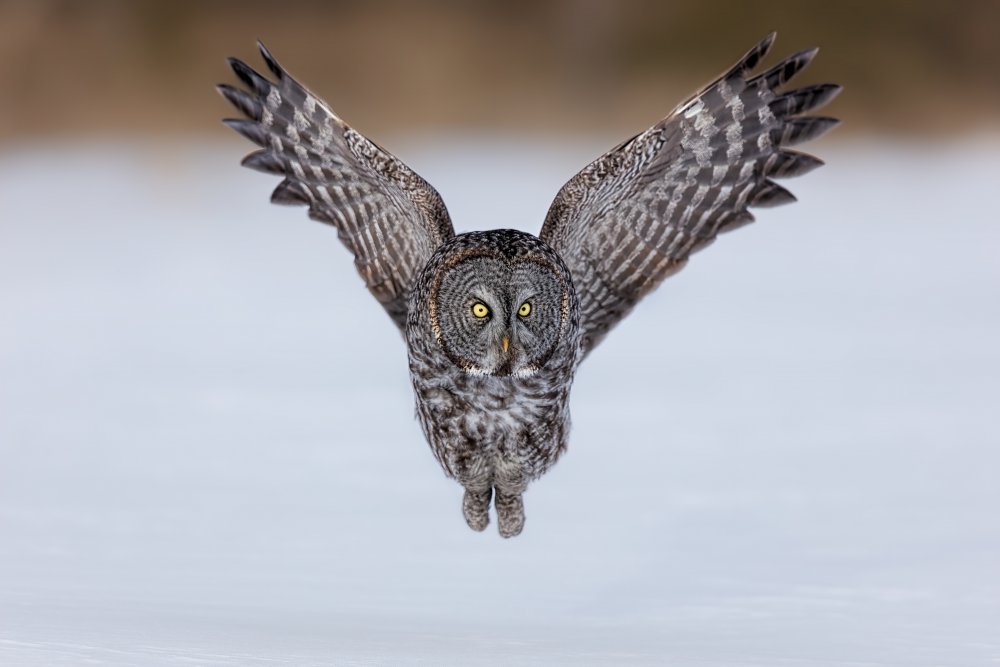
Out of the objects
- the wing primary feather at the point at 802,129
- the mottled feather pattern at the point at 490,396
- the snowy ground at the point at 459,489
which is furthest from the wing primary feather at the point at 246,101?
the wing primary feather at the point at 802,129

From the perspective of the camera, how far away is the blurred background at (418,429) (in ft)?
13.5

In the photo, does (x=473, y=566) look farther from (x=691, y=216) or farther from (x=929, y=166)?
(x=929, y=166)

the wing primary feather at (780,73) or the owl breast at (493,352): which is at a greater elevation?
the wing primary feather at (780,73)

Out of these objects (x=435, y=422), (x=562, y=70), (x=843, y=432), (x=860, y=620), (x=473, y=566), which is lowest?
(x=860, y=620)

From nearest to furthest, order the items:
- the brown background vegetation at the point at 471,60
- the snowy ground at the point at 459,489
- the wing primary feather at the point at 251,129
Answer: the snowy ground at the point at 459,489
the wing primary feather at the point at 251,129
the brown background vegetation at the point at 471,60

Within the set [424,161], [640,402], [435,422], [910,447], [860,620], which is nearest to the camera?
[860,620]

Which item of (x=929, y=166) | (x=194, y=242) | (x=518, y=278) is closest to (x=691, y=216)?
(x=518, y=278)

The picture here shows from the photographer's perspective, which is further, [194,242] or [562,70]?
[562,70]

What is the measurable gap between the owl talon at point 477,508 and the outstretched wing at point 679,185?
0.72m

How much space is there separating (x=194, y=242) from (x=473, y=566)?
667 cm

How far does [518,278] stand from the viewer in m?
4.29

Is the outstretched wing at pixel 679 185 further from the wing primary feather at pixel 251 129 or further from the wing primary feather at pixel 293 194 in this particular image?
the wing primary feather at pixel 251 129

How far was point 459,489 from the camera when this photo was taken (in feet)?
18.7

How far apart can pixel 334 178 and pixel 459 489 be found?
139 cm
